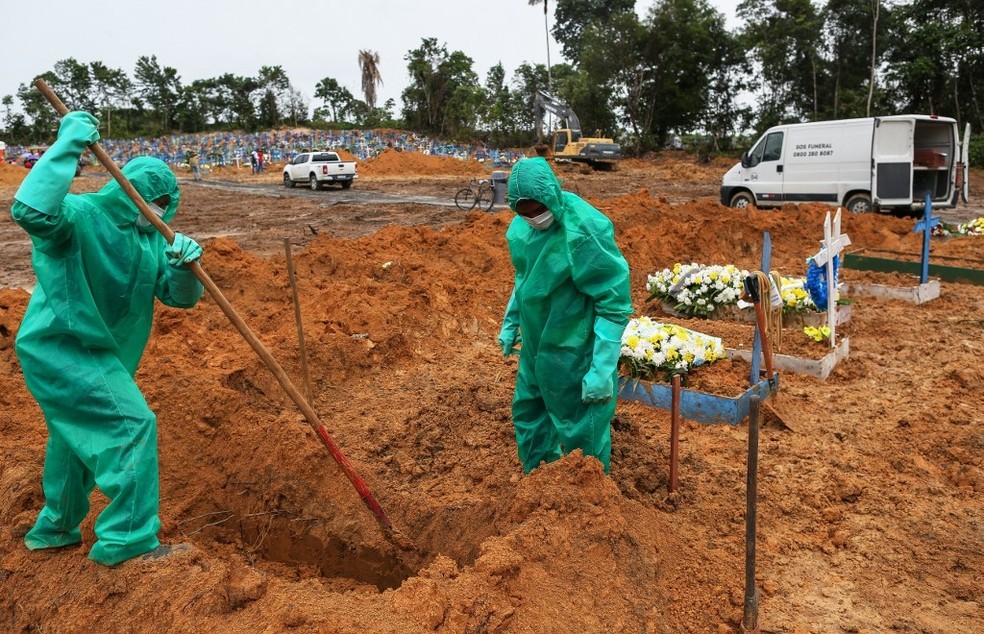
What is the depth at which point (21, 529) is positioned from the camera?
3268 millimetres

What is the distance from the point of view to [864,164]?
44.9ft

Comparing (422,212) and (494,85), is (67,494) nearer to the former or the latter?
(422,212)

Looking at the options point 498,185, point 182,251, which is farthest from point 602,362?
point 498,185

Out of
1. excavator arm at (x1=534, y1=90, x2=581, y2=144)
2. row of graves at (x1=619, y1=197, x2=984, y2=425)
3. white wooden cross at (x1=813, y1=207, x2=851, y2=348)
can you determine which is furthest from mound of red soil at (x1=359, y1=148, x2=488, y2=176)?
white wooden cross at (x1=813, y1=207, x2=851, y2=348)

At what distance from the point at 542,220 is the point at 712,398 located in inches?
95.2

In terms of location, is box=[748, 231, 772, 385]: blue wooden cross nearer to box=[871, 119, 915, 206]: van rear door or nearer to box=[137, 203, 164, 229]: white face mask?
box=[137, 203, 164, 229]: white face mask

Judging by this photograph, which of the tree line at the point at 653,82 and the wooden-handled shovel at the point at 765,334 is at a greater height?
the tree line at the point at 653,82

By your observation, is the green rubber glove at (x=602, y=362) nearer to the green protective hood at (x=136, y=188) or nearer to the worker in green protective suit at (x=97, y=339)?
the worker in green protective suit at (x=97, y=339)

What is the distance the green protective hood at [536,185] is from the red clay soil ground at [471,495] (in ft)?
3.81

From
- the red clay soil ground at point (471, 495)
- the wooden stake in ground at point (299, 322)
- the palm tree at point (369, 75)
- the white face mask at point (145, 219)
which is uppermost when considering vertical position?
the palm tree at point (369, 75)

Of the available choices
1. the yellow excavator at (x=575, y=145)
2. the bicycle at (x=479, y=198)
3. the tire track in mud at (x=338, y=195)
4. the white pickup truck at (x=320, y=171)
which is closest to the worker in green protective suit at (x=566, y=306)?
the bicycle at (x=479, y=198)

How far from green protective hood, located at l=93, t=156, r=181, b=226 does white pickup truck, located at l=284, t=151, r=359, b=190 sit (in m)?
23.4

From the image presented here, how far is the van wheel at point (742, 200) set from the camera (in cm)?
1570

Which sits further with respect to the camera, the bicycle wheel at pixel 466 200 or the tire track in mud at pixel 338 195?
the tire track in mud at pixel 338 195
